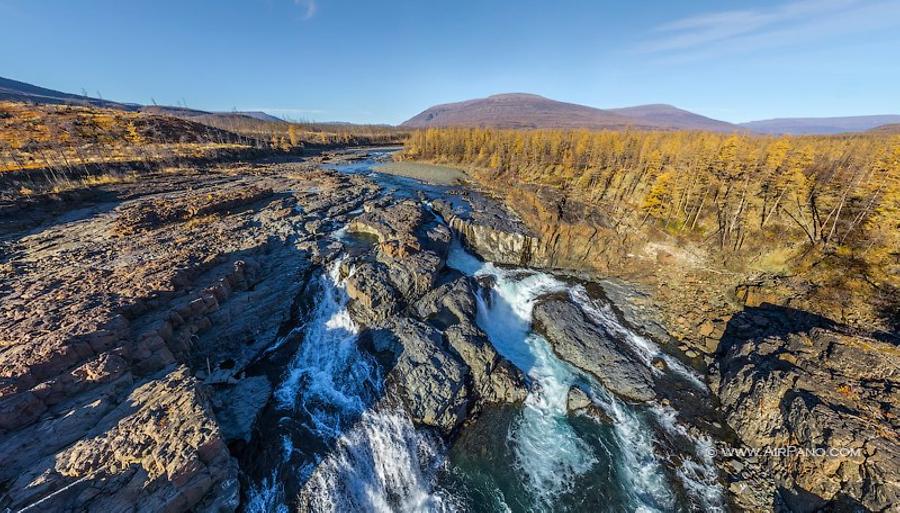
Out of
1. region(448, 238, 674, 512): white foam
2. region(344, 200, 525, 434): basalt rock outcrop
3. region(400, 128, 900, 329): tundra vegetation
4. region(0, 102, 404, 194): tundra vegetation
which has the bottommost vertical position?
region(448, 238, 674, 512): white foam

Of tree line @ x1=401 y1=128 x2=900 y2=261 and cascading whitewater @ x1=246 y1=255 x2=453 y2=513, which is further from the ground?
tree line @ x1=401 y1=128 x2=900 y2=261

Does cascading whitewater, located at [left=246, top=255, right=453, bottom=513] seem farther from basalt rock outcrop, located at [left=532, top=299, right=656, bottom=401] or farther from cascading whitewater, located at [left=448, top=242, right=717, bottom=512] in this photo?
basalt rock outcrop, located at [left=532, top=299, right=656, bottom=401]

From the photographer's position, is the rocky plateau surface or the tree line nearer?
the rocky plateau surface

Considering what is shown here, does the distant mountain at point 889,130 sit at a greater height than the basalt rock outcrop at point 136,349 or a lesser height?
greater

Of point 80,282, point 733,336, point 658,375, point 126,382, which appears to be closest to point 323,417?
point 126,382

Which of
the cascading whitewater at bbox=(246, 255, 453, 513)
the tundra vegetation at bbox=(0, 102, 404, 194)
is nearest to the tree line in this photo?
the cascading whitewater at bbox=(246, 255, 453, 513)

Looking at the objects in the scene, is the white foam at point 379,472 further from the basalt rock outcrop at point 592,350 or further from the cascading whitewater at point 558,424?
the basalt rock outcrop at point 592,350

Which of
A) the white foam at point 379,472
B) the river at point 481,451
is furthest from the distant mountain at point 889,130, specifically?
the white foam at point 379,472

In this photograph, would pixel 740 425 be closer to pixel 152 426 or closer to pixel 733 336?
pixel 733 336
